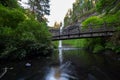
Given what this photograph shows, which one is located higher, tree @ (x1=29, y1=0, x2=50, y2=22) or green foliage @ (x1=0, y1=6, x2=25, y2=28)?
tree @ (x1=29, y1=0, x2=50, y2=22)

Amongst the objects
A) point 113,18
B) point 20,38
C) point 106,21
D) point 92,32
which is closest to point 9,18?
point 20,38

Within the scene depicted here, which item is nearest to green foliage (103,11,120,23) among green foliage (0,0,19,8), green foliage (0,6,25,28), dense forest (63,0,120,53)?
dense forest (63,0,120,53)

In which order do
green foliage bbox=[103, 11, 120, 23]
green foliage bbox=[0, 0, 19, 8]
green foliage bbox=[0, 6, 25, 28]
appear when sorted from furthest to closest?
green foliage bbox=[0, 0, 19, 8]
green foliage bbox=[103, 11, 120, 23]
green foliage bbox=[0, 6, 25, 28]

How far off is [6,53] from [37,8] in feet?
101

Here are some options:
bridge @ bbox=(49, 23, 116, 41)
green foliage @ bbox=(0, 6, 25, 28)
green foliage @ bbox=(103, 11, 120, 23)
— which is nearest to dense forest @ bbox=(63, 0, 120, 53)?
green foliage @ bbox=(103, 11, 120, 23)

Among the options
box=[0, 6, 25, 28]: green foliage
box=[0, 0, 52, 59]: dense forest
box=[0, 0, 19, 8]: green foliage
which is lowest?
box=[0, 0, 52, 59]: dense forest

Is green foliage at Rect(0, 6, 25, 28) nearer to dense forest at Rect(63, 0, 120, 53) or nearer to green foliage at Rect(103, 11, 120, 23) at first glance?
dense forest at Rect(63, 0, 120, 53)

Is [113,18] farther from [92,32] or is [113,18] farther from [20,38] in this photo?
[20,38]

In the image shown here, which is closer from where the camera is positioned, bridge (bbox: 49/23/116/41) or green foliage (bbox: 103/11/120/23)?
bridge (bbox: 49/23/116/41)

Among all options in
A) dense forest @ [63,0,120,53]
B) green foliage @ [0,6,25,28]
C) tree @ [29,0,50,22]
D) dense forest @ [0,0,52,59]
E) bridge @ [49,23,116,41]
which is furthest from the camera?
tree @ [29,0,50,22]

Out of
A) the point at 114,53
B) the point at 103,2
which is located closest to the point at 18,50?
the point at 103,2

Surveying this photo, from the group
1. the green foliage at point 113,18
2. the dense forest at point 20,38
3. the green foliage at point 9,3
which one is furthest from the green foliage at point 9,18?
the green foliage at point 113,18

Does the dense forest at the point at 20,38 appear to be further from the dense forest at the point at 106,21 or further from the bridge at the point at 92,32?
the dense forest at the point at 106,21

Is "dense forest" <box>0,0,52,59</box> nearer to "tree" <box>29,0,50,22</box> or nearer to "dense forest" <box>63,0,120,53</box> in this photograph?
"dense forest" <box>63,0,120,53</box>
